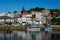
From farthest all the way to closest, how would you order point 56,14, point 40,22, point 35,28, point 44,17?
1. point 56,14
2. point 44,17
3. point 40,22
4. point 35,28

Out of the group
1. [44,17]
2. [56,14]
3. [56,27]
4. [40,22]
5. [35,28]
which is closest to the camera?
[35,28]

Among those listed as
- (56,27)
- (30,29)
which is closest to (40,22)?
(56,27)

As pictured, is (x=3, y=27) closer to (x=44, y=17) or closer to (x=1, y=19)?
(x=1, y=19)

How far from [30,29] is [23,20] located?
66.3 ft

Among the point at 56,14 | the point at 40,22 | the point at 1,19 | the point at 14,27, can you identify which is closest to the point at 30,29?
the point at 14,27

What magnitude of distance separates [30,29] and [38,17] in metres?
23.6

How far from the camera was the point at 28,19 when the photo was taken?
235 feet

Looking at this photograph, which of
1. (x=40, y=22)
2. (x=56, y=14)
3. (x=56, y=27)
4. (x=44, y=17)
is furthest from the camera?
(x=56, y=14)

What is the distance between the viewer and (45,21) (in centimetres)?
6806

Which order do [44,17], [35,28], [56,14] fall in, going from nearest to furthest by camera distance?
[35,28] → [44,17] → [56,14]

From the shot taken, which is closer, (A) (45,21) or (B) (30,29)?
(B) (30,29)

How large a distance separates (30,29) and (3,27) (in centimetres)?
903

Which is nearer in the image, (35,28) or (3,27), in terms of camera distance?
(35,28)

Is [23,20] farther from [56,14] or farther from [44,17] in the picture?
[56,14]
